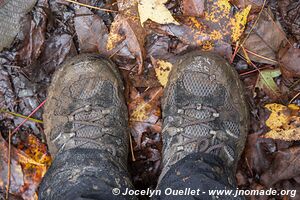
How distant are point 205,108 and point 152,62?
1.36ft

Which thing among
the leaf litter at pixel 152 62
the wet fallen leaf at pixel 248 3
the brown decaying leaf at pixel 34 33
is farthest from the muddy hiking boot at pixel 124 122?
the wet fallen leaf at pixel 248 3

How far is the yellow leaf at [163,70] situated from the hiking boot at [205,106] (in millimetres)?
58

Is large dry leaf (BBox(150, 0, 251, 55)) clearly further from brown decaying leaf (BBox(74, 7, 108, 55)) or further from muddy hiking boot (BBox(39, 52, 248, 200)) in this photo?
brown decaying leaf (BBox(74, 7, 108, 55))

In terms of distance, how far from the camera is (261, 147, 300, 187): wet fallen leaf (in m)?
2.26

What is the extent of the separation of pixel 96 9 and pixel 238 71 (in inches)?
36.4

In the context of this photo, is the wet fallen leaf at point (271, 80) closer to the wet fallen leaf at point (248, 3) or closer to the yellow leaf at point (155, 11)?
the wet fallen leaf at point (248, 3)

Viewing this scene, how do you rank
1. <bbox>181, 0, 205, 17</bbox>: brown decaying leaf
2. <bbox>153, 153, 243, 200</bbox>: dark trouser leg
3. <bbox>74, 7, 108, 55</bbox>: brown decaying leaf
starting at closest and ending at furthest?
<bbox>153, 153, 243, 200</bbox>: dark trouser leg
<bbox>181, 0, 205, 17</bbox>: brown decaying leaf
<bbox>74, 7, 108, 55</bbox>: brown decaying leaf

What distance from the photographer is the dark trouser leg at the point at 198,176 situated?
6.20 feet

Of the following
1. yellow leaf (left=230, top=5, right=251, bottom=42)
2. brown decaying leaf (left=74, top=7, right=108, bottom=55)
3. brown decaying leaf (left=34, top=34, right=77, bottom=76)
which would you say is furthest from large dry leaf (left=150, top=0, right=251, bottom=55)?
brown decaying leaf (left=34, top=34, right=77, bottom=76)

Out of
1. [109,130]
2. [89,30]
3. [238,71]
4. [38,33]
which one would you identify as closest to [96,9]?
[89,30]

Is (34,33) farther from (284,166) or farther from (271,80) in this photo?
(284,166)

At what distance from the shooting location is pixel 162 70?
7.93 ft

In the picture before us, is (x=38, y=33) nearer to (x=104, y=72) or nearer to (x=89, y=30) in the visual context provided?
(x=89, y=30)

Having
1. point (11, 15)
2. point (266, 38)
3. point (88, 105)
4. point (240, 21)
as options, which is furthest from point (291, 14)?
point (11, 15)
